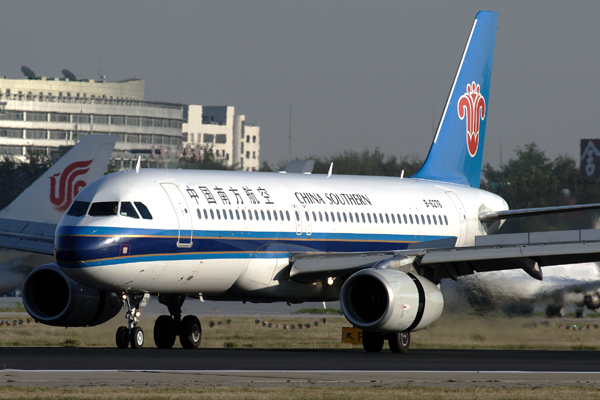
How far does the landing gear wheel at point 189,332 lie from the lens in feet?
84.9

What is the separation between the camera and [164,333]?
2586 centimetres

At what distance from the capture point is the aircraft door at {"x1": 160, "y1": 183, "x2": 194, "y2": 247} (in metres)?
23.5

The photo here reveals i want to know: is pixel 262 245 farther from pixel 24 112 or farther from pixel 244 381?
pixel 24 112

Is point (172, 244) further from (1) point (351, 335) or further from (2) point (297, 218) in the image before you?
(1) point (351, 335)

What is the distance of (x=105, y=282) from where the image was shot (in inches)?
880

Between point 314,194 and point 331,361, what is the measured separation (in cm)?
790

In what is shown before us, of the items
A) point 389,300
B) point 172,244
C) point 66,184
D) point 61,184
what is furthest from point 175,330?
point 66,184

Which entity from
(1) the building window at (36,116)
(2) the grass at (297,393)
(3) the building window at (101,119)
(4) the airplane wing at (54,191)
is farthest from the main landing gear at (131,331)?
(3) the building window at (101,119)

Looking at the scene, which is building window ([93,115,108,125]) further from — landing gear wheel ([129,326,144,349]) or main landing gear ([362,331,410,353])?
landing gear wheel ([129,326,144,349])

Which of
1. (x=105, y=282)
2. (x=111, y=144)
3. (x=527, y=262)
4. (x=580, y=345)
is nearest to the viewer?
(x=105, y=282)

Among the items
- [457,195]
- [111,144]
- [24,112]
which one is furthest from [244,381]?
[24,112]

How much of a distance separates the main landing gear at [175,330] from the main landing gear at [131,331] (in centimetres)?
199

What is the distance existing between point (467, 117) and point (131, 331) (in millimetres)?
16778

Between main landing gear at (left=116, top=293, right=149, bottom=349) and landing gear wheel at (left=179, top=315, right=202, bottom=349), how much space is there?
220 centimetres
